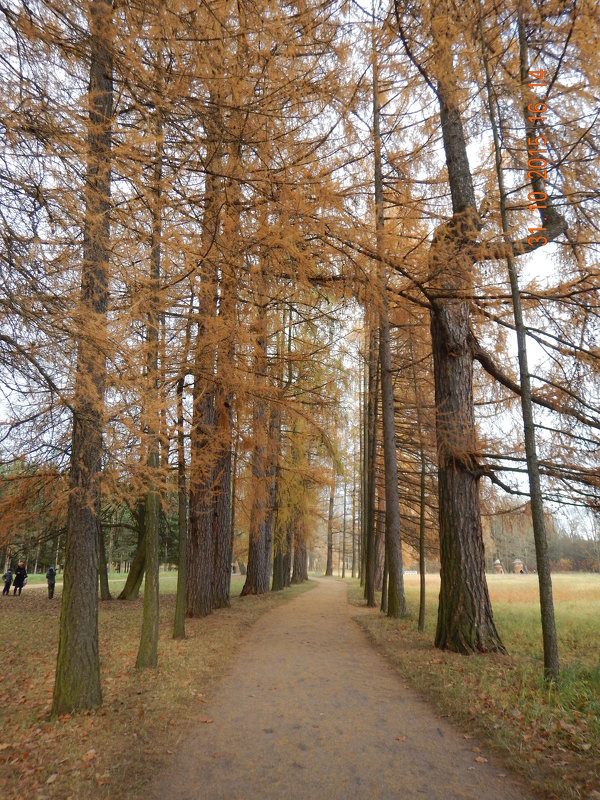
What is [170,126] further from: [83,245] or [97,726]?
[97,726]

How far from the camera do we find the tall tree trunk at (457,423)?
6980mm

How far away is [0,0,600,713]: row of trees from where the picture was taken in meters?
3.95

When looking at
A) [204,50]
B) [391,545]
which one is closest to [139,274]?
[204,50]

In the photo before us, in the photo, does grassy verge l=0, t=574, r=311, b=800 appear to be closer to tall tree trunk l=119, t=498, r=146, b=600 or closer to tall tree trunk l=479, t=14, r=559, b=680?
tall tree trunk l=479, t=14, r=559, b=680

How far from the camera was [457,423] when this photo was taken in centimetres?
770

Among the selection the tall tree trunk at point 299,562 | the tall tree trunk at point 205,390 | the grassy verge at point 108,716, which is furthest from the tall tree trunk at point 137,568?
the tall tree trunk at point 299,562

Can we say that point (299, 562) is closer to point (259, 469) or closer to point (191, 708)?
point (259, 469)

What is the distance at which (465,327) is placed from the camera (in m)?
8.22

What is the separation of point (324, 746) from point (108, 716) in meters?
2.02

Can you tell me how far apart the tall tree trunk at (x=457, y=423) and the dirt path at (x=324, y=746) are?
142cm

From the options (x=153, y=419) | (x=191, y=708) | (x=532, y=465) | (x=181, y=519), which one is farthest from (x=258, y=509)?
(x=153, y=419)

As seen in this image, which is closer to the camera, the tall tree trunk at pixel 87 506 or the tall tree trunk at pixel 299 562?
the tall tree trunk at pixel 87 506

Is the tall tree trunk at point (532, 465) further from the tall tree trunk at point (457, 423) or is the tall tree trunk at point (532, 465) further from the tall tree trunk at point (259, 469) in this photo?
the tall tree trunk at point (259, 469)

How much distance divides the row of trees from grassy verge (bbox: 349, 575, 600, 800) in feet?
1.58
